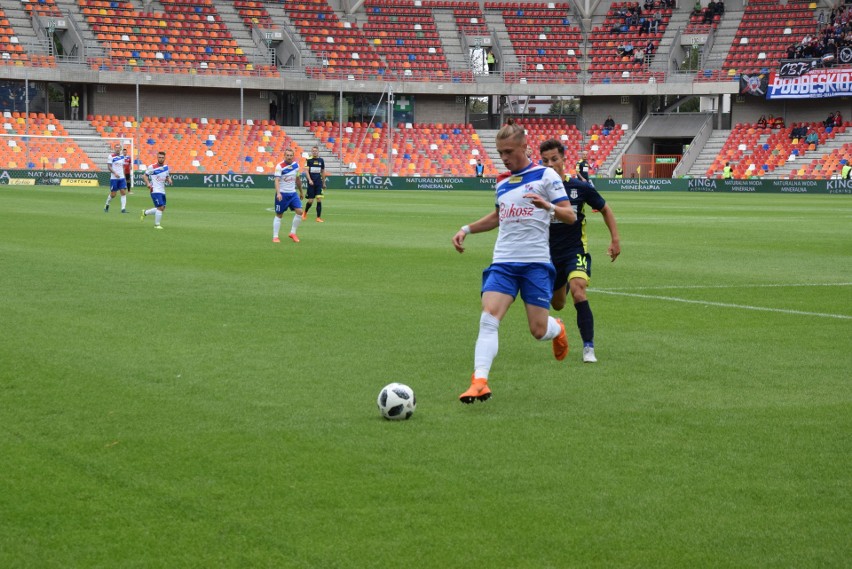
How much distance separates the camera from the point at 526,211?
26.8 ft

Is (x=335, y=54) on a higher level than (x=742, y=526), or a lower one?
higher

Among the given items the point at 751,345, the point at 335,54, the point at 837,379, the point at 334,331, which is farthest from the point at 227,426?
the point at 335,54

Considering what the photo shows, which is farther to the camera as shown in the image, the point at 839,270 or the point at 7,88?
the point at 7,88

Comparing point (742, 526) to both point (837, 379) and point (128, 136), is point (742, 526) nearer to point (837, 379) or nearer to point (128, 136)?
point (837, 379)

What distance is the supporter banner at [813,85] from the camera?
6081cm

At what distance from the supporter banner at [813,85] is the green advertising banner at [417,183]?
834 centimetres

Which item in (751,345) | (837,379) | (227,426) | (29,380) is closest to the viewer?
(227,426)

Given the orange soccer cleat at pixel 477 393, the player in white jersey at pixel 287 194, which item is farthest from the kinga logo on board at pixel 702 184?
the orange soccer cleat at pixel 477 393

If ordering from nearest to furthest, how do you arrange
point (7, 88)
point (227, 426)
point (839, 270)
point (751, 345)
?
1. point (227, 426)
2. point (751, 345)
3. point (839, 270)
4. point (7, 88)

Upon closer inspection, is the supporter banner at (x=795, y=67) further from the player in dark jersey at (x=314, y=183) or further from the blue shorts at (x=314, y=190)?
the blue shorts at (x=314, y=190)

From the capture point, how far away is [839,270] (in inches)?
703

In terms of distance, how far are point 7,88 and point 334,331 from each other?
54250 mm

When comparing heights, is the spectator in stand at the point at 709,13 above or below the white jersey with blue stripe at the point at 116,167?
above

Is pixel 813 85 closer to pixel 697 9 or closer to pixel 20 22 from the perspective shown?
pixel 697 9
